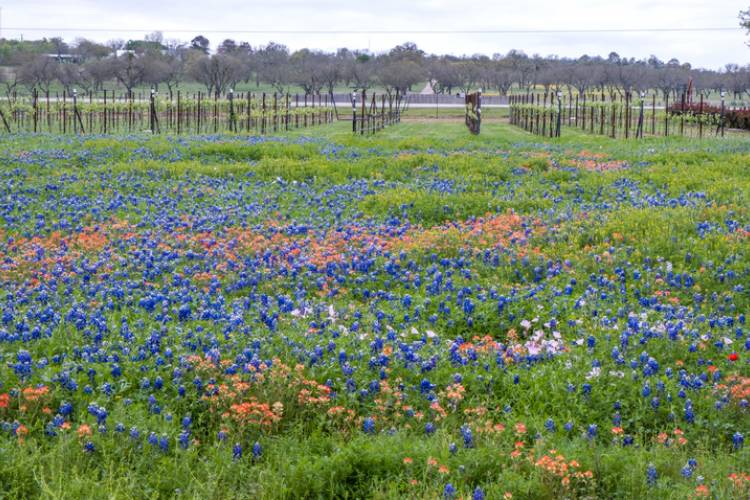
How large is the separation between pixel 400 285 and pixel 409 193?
5.17 meters

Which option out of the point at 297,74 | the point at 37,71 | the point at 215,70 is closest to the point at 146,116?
the point at 37,71

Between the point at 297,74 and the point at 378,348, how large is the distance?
105 metres

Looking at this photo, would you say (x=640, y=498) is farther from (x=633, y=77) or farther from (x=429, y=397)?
(x=633, y=77)

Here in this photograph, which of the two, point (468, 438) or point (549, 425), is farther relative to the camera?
point (549, 425)

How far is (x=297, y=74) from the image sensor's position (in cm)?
10850

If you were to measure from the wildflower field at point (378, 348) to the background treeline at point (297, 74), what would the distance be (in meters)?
76.3

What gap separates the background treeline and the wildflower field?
3006 inches

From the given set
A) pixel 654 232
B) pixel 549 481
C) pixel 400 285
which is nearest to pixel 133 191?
pixel 400 285

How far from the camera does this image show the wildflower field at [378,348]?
480 cm

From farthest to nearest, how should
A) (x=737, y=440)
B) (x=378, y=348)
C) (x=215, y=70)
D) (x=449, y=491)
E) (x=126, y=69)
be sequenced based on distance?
(x=215, y=70) < (x=126, y=69) < (x=378, y=348) < (x=737, y=440) < (x=449, y=491)

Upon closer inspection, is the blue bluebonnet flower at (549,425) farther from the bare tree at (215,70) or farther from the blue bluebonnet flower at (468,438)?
the bare tree at (215,70)

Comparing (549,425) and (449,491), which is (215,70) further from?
(449,491)

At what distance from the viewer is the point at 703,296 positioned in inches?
329

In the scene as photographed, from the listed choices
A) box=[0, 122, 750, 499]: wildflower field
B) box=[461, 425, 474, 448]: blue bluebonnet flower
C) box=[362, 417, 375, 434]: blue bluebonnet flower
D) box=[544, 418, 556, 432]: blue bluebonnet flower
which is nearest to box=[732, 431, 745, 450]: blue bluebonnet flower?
box=[0, 122, 750, 499]: wildflower field
